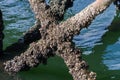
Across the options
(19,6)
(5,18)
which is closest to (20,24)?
(5,18)

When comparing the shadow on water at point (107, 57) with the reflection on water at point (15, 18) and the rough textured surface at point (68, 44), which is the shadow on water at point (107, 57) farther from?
the reflection on water at point (15, 18)

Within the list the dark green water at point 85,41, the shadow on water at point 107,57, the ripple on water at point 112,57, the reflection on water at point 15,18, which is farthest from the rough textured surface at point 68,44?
the reflection on water at point 15,18

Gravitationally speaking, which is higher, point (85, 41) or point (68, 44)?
point (68, 44)

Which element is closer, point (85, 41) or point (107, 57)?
point (107, 57)

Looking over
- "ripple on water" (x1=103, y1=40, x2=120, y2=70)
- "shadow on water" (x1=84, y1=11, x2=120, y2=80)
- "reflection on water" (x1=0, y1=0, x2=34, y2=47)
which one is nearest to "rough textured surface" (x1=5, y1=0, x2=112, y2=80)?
"shadow on water" (x1=84, y1=11, x2=120, y2=80)

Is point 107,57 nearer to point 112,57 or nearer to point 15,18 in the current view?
point 112,57

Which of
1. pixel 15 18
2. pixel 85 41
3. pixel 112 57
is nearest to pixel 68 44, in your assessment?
pixel 112 57

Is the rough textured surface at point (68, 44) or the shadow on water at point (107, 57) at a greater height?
the rough textured surface at point (68, 44)
